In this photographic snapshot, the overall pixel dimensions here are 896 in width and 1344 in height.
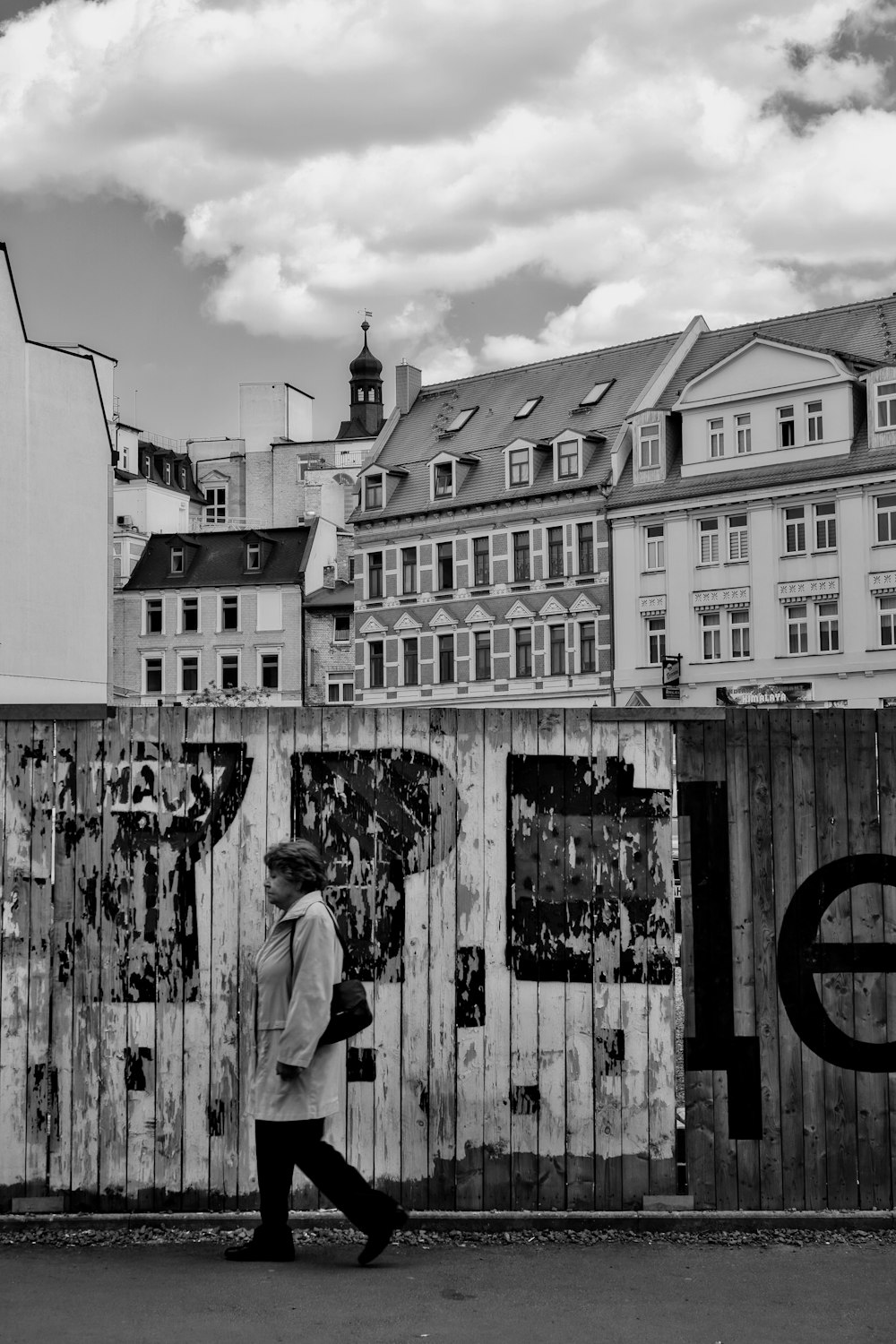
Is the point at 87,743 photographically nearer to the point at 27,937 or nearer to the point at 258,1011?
the point at 27,937

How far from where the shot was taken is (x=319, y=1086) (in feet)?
21.9

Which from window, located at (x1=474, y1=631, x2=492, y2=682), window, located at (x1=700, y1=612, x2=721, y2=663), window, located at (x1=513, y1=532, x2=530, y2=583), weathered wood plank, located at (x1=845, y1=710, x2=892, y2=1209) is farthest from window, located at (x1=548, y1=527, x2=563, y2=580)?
weathered wood plank, located at (x1=845, y1=710, x2=892, y2=1209)

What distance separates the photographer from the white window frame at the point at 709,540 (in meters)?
56.9

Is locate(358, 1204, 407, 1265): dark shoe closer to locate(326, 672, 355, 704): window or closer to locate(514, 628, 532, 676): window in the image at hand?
locate(514, 628, 532, 676): window

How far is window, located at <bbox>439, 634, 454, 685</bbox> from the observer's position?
210 ft

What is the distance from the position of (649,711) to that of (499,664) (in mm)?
54820

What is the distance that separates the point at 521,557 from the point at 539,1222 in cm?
5628

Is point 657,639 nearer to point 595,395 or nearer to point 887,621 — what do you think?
point 887,621

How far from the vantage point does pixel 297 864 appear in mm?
6703

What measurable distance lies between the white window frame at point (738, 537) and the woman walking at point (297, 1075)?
5088cm

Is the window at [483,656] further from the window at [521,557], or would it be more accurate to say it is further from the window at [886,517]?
the window at [886,517]

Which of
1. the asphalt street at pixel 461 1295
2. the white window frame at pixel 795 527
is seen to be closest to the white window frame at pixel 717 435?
the white window frame at pixel 795 527

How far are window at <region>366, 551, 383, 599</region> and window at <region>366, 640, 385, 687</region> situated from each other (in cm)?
205

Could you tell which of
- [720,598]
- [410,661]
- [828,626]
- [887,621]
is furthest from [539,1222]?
[410,661]
